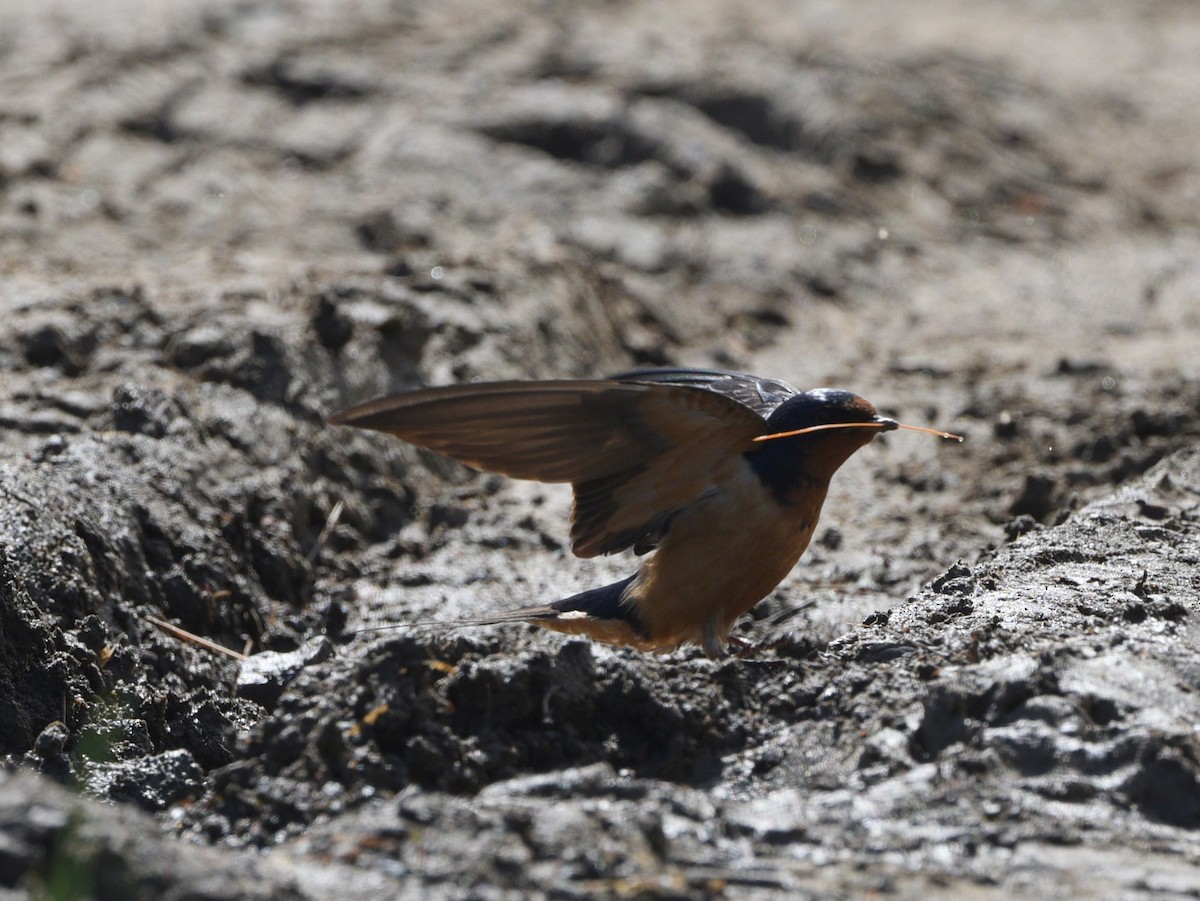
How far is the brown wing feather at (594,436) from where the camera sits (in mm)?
3941

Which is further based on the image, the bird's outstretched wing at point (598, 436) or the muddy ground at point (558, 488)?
the bird's outstretched wing at point (598, 436)

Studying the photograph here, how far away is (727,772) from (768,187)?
5.94m

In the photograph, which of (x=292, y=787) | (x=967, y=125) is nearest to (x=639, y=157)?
(x=967, y=125)

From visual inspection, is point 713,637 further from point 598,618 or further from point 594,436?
point 594,436

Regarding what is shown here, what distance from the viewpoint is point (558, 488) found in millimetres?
6219

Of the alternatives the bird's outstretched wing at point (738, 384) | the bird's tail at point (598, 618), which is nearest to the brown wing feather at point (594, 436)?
the bird's tail at point (598, 618)

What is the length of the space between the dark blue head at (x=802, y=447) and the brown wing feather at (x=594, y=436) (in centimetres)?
13

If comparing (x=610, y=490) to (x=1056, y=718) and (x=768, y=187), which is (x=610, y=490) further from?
(x=768, y=187)

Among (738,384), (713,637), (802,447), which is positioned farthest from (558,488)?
(802,447)

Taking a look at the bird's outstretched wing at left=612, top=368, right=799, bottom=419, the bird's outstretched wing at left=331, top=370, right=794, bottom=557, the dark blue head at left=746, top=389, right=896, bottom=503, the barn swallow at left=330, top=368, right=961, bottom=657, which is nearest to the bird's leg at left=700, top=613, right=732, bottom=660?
the barn swallow at left=330, top=368, right=961, bottom=657

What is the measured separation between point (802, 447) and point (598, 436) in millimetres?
622

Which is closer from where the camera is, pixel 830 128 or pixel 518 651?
pixel 518 651

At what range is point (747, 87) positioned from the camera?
9.48 metres

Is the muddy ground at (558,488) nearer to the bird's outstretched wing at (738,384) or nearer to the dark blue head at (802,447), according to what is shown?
the dark blue head at (802,447)
